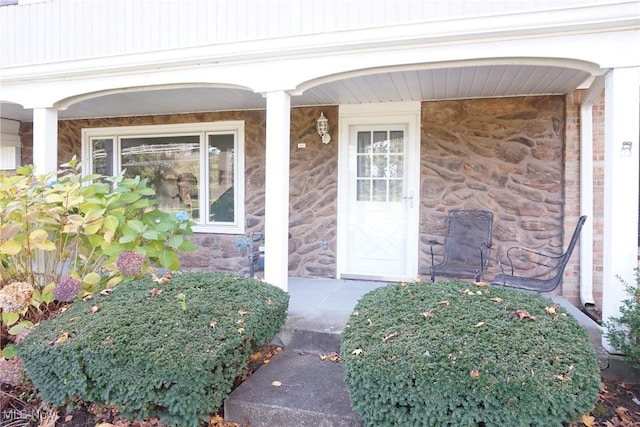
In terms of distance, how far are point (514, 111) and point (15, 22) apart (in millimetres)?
5488

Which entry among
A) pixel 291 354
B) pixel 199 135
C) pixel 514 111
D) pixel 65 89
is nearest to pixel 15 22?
pixel 65 89

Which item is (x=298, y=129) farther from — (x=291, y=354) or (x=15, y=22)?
(x=15, y=22)

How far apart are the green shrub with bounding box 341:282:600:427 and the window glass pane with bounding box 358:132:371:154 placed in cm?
289

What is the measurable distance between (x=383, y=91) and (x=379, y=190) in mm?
1189

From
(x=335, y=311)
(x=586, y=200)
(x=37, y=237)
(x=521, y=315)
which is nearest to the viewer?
(x=521, y=315)

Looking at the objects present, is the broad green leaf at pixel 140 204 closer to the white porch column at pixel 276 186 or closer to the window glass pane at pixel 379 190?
the white porch column at pixel 276 186

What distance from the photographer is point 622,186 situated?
2.86m

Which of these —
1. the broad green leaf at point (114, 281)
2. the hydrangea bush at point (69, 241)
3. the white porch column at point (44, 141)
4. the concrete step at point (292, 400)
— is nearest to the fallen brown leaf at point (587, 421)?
the concrete step at point (292, 400)

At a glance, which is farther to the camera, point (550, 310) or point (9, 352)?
point (9, 352)

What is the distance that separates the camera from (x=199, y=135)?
5.58m

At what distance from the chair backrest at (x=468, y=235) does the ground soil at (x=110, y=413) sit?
1.87 meters

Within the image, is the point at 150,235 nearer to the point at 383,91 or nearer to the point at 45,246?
the point at 45,246

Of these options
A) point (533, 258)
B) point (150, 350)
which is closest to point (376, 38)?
point (150, 350)

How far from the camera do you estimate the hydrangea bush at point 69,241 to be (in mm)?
2961
